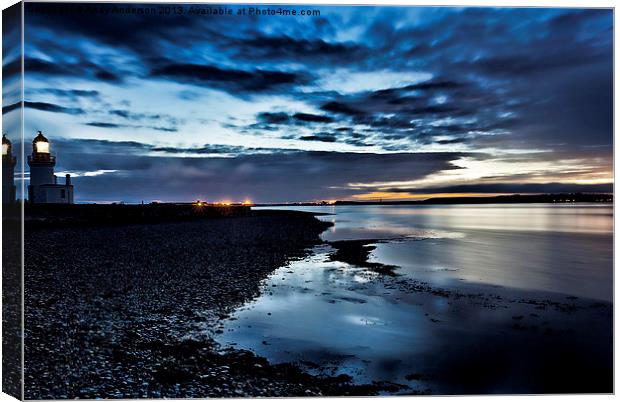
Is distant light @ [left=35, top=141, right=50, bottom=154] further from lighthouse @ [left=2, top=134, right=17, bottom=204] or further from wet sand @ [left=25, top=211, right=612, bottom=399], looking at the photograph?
lighthouse @ [left=2, top=134, right=17, bottom=204]

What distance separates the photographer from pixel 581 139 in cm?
851

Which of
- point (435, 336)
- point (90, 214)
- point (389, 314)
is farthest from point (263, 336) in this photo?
point (90, 214)

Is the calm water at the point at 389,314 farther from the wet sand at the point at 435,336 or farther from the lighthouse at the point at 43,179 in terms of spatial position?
the lighthouse at the point at 43,179

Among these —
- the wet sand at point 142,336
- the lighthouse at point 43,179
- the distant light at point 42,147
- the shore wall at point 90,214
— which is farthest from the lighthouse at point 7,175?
the distant light at point 42,147

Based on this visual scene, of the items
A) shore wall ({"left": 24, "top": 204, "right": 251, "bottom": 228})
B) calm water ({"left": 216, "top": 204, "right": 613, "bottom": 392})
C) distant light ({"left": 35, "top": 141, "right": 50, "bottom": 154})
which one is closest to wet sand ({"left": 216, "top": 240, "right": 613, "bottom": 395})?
calm water ({"left": 216, "top": 204, "right": 613, "bottom": 392})

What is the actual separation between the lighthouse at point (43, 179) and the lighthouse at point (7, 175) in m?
38.9

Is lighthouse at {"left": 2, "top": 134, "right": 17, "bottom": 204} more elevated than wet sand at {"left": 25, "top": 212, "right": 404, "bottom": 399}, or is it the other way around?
lighthouse at {"left": 2, "top": 134, "right": 17, "bottom": 204}

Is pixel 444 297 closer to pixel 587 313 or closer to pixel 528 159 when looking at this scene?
pixel 587 313

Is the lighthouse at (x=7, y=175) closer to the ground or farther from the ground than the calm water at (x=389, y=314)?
farther from the ground

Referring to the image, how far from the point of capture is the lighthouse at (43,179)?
125 feet

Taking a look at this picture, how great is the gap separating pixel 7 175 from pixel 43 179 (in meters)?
39.7

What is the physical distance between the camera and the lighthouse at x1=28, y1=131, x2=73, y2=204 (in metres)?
38.1

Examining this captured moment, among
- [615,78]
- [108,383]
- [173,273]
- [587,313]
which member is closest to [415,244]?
[587,313]

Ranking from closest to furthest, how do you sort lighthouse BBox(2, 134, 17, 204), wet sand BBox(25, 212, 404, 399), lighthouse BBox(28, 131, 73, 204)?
wet sand BBox(25, 212, 404, 399) → lighthouse BBox(2, 134, 17, 204) → lighthouse BBox(28, 131, 73, 204)
